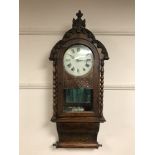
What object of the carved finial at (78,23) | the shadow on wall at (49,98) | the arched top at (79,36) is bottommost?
the shadow on wall at (49,98)

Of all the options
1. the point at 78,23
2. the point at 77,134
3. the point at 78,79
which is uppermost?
the point at 78,23

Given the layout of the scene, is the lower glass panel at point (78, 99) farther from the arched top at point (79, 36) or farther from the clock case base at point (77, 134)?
the arched top at point (79, 36)

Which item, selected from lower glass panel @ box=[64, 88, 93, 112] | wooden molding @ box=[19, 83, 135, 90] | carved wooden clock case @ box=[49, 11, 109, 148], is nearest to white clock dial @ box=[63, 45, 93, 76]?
carved wooden clock case @ box=[49, 11, 109, 148]

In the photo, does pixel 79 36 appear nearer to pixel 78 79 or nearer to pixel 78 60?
A: pixel 78 60

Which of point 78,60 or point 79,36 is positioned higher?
point 79,36

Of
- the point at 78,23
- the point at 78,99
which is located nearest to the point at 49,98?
the point at 78,99

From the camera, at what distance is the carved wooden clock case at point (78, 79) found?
6.58ft

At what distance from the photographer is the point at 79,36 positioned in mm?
2020

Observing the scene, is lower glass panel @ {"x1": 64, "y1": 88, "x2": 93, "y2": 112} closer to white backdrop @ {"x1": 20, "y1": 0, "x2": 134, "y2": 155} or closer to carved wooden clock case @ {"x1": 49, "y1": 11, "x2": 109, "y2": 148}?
carved wooden clock case @ {"x1": 49, "y1": 11, "x2": 109, "y2": 148}

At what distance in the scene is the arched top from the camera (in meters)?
2.02

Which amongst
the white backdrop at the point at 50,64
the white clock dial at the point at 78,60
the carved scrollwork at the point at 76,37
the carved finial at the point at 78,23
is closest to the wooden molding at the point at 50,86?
the white backdrop at the point at 50,64

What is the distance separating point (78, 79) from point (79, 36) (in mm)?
333
